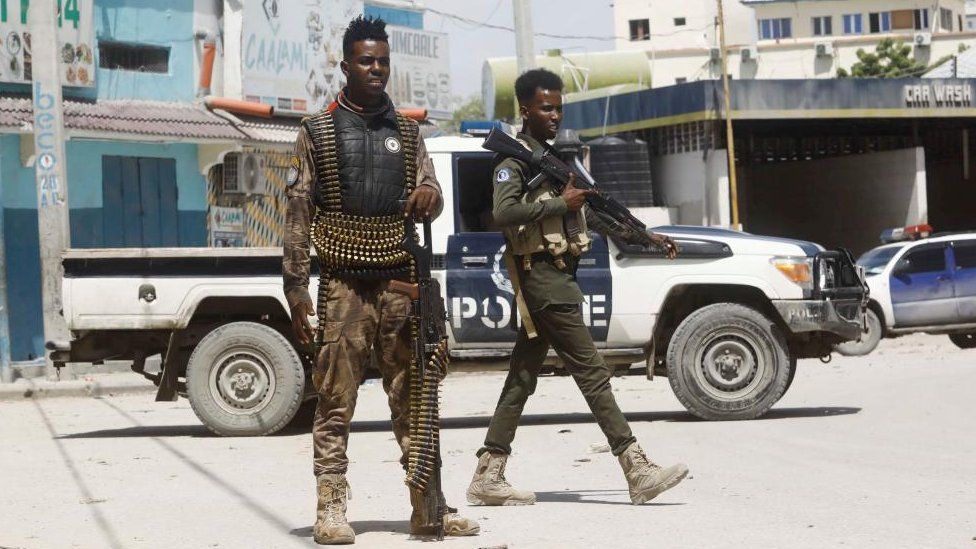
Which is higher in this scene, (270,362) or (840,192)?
(840,192)

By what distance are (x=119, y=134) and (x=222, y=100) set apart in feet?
8.69

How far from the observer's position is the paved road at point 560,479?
6.61 metres

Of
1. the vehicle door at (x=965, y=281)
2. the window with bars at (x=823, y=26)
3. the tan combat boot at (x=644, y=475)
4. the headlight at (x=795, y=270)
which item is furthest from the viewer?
the window with bars at (x=823, y=26)

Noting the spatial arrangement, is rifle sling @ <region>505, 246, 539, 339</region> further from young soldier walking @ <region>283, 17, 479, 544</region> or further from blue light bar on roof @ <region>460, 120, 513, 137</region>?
blue light bar on roof @ <region>460, 120, 513, 137</region>

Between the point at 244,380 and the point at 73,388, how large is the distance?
626 centimetres

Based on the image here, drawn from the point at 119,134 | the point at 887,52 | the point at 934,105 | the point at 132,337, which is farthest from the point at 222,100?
the point at 887,52

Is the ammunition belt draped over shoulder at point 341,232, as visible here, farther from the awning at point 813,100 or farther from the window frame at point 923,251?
the awning at point 813,100

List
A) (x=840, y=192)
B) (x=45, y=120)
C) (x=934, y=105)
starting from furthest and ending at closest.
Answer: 1. (x=840, y=192)
2. (x=934, y=105)
3. (x=45, y=120)

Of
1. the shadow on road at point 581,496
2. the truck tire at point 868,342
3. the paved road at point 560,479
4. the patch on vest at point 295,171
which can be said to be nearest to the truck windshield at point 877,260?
the truck tire at point 868,342

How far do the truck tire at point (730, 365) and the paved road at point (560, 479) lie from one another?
0.16 meters

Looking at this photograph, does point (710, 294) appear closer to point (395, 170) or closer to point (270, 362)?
point (270, 362)

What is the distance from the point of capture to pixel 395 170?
21.1 feet

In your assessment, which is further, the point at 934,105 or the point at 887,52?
the point at 887,52

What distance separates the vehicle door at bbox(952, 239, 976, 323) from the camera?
71.5 ft
